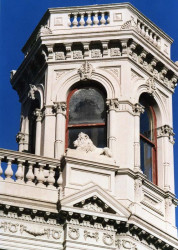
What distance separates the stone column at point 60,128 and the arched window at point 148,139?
9.42 feet

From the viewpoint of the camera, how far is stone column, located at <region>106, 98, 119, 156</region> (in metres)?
27.9

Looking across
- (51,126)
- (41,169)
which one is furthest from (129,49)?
(41,169)

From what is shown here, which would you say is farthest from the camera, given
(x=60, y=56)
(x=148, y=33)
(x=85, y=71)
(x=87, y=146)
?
(x=148, y=33)

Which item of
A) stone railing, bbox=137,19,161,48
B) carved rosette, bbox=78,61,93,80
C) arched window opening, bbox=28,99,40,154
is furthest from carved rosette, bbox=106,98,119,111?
stone railing, bbox=137,19,161,48

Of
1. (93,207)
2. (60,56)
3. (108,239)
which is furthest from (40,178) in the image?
(60,56)

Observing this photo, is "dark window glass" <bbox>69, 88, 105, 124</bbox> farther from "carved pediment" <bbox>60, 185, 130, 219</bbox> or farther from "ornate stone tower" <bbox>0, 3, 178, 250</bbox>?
"carved pediment" <bbox>60, 185, 130, 219</bbox>

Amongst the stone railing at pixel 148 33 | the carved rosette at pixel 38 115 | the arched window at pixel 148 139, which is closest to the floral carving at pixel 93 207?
the arched window at pixel 148 139

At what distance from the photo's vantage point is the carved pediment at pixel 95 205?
2525cm

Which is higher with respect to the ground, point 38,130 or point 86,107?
point 86,107

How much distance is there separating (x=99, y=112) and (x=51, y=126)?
5.77ft

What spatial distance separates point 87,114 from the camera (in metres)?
29.4

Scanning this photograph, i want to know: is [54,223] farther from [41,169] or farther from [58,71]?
[58,71]

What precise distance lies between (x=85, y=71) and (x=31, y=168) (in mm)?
4873

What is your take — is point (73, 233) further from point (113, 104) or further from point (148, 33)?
point (148, 33)
